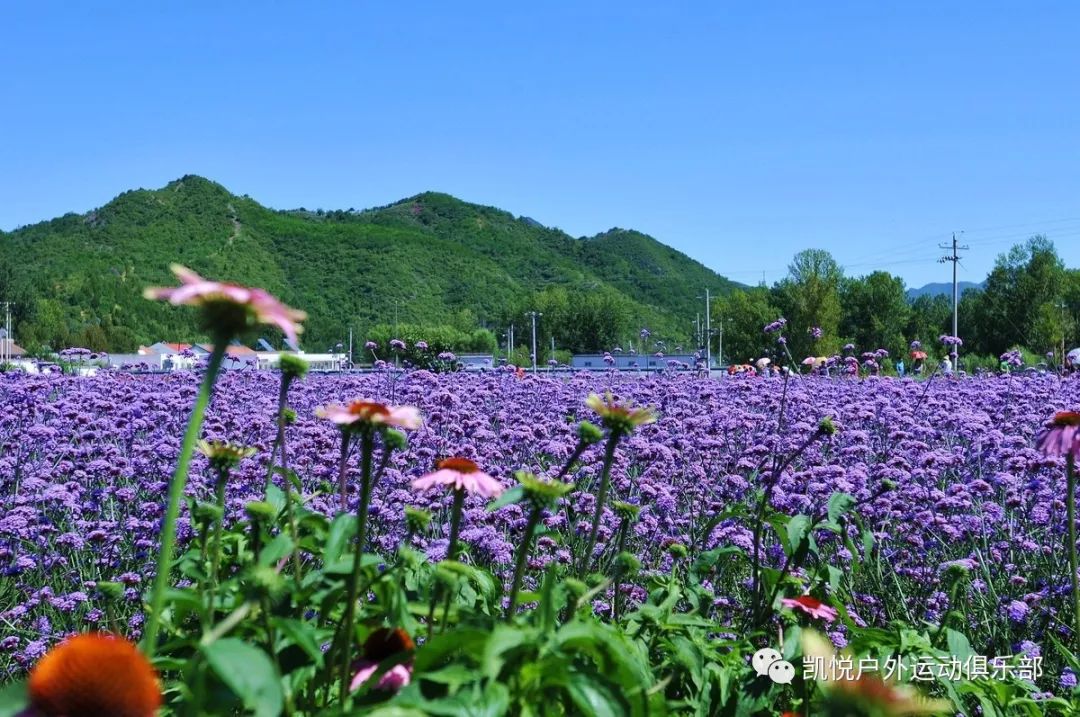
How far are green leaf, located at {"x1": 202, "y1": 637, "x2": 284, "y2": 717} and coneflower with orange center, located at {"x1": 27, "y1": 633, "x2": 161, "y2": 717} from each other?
0.08 meters

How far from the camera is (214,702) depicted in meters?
1.28

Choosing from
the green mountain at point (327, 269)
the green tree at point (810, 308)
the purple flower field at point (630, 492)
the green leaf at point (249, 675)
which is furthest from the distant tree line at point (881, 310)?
the green leaf at point (249, 675)

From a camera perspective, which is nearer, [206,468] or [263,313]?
[263,313]

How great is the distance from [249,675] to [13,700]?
0.31 m

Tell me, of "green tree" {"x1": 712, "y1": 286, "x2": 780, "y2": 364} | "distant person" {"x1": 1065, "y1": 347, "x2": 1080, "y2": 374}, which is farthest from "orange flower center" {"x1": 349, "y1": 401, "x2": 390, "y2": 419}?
"green tree" {"x1": 712, "y1": 286, "x2": 780, "y2": 364}

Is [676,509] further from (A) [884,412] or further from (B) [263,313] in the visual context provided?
(B) [263,313]

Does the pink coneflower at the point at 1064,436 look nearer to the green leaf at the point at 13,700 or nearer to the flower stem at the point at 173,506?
the flower stem at the point at 173,506

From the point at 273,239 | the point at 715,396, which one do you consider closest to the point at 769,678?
the point at 715,396

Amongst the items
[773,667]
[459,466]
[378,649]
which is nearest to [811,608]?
[773,667]

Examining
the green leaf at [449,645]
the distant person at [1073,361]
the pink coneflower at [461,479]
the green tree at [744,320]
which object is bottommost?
the green leaf at [449,645]


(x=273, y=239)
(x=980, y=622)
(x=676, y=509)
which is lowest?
(x=980, y=622)

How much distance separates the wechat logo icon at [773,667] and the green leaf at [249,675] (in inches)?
54.0

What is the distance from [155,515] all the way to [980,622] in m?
3.48

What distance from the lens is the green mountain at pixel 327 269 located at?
10194 cm
